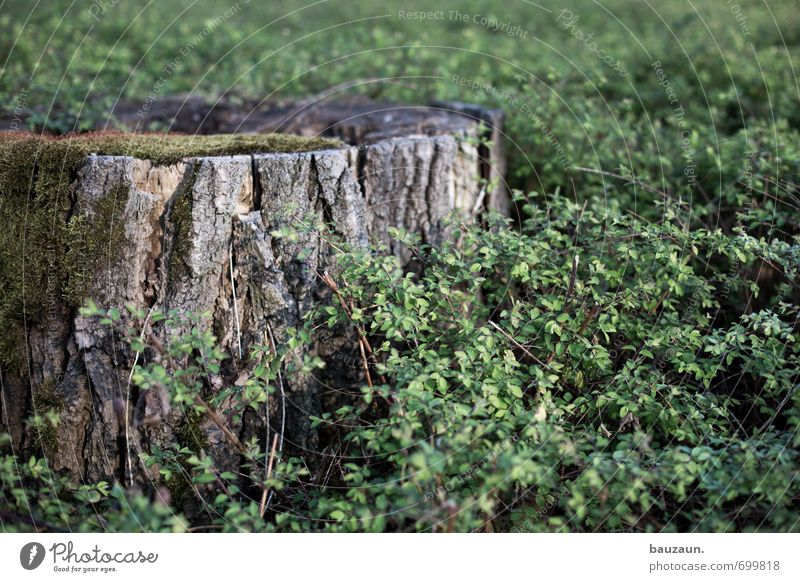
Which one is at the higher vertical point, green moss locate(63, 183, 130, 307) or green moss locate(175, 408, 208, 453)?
green moss locate(63, 183, 130, 307)

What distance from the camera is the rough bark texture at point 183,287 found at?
3.34 meters

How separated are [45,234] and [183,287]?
754 mm

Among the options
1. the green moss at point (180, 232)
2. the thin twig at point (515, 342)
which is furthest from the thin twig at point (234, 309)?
the thin twig at point (515, 342)

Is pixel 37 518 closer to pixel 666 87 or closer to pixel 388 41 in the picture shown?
pixel 388 41

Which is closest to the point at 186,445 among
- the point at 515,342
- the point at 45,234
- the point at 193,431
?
the point at 193,431

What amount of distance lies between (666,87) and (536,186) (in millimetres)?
2384

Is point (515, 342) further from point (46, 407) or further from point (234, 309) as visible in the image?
point (46, 407)

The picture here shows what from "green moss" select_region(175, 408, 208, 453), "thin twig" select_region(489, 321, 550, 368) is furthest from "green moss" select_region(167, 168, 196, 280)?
"thin twig" select_region(489, 321, 550, 368)

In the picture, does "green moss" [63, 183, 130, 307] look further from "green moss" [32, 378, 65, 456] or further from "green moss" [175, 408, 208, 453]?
"green moss" [175, 408, 208, 453]

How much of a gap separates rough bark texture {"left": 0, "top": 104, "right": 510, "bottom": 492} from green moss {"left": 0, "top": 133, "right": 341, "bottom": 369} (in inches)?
1.7

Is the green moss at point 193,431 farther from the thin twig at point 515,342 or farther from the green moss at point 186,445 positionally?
the thin twig at point 515,342

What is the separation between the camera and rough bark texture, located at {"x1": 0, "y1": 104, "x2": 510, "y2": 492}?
3340 mm

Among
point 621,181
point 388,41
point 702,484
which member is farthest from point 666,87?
point 702,484

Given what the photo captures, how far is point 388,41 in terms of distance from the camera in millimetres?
7113
